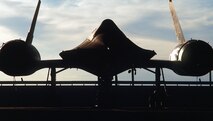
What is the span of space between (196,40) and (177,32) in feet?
13.0

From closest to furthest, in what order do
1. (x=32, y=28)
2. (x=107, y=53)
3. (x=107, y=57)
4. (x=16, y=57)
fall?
1. (x=107, y=53)
2. (x=107, y=57)
3. (x=16, y=57)
4. (x=32, y=28)

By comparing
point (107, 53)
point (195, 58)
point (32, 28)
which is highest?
point (32, 28)

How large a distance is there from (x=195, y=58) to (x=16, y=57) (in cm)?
943

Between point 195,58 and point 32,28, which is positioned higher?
point 32,28

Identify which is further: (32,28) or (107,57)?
(32,28)

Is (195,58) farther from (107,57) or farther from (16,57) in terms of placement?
(16,57)

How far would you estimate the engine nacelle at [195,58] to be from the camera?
73.0 feet

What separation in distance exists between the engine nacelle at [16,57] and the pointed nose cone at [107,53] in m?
1.76

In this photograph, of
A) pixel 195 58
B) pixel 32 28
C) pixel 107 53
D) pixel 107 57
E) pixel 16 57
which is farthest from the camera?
pixel 32 28

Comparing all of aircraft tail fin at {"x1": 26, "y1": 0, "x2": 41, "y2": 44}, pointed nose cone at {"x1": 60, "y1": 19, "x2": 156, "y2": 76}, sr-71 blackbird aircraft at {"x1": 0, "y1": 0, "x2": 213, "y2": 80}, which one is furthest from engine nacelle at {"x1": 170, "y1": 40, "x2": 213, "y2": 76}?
aircraft tail fin at {"x1": 26, "y1": 0, "x2": 41, "y2": 44}

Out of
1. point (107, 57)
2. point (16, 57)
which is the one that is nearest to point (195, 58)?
point (107, 57)

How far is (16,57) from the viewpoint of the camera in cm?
2189

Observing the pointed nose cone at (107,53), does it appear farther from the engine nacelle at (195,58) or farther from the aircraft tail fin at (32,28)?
the aircraft tail fin at (32,28)
